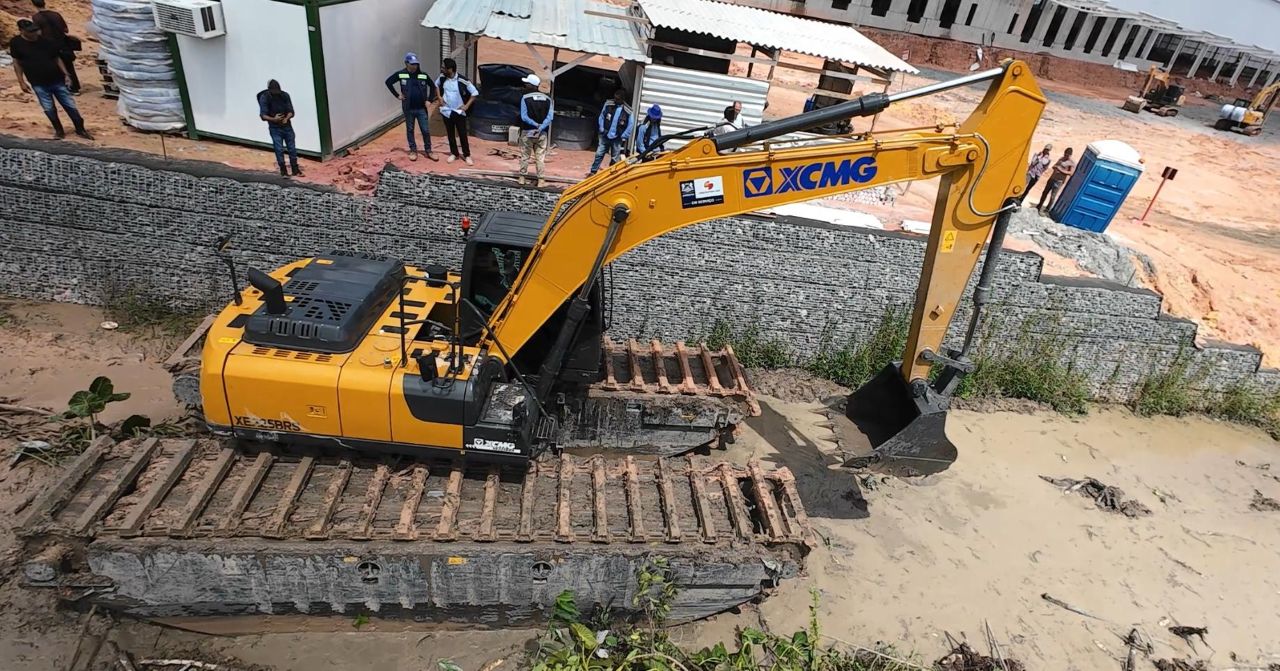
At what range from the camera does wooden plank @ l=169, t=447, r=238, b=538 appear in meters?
4.38

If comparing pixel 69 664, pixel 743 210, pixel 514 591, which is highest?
pixel 743 210

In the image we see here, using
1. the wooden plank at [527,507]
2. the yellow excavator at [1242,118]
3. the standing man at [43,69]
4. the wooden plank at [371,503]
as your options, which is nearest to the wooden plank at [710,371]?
the wooden plank at [527,507]

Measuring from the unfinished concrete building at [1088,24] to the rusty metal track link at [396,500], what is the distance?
23352 mm

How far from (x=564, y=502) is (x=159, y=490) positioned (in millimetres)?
2706

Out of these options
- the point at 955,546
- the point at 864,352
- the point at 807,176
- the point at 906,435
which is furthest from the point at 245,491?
the point at 864,352

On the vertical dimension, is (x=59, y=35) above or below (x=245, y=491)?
above

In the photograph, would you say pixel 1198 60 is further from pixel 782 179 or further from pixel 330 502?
pixel 330 502

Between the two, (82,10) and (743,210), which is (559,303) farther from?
(82,10)

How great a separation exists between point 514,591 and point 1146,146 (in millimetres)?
22106

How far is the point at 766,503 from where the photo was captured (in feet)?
17.0

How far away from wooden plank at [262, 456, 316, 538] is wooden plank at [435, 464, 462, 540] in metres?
0.98

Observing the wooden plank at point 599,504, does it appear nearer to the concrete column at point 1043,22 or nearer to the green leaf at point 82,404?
the green leaf at point 82,404

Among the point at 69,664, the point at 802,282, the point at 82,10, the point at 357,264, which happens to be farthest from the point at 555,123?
the point at 82,10

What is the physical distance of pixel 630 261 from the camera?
7.96 m
